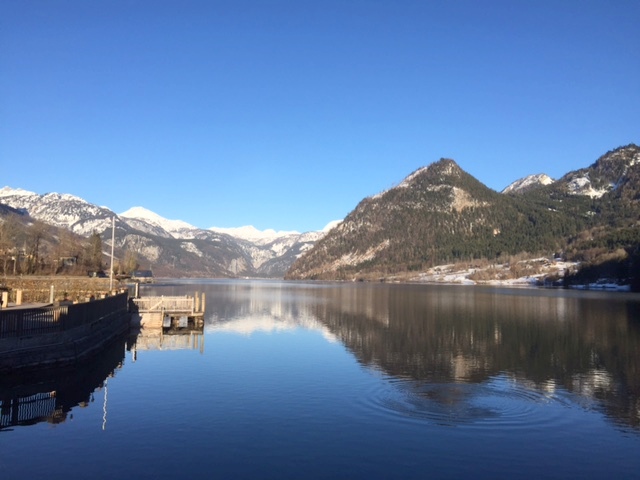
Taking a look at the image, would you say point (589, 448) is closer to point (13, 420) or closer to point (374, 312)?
point (13, 420)

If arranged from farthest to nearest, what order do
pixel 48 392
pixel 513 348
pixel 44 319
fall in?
pixel 513 348 → pixel 44 319 → pixel 48 392

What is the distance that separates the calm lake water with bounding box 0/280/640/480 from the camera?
20.0m

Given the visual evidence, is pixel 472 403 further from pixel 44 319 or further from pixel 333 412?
pixel 44 319

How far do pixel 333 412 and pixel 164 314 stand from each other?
49376mm

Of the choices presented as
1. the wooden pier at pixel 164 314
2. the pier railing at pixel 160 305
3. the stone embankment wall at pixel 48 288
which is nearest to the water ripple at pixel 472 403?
the wooden pier at pixel 164 314

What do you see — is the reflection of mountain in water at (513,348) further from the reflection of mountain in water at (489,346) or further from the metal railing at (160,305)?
the metal railing at (160,305)

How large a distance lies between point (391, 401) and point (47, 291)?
48.9 m

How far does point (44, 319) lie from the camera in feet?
115

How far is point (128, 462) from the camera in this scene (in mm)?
19672

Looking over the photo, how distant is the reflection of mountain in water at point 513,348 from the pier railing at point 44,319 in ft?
70.4

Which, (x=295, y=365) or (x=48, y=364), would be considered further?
(x=295, y=365)

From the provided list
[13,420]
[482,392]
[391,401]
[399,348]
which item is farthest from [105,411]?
[399,348]

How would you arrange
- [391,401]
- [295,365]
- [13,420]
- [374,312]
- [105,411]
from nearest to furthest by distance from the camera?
[13,420]
[105,411]
[391,401]
[295,365]
[374,312]

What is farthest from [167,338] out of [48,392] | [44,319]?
[48,392]
